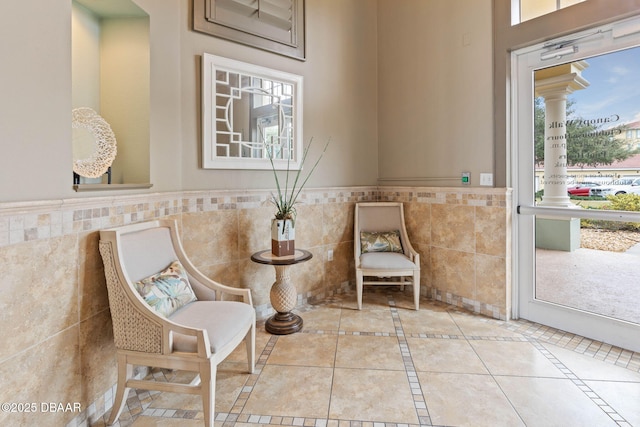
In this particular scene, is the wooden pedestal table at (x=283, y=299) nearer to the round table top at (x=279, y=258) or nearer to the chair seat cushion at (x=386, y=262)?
the round table top at (x=279, y=258)

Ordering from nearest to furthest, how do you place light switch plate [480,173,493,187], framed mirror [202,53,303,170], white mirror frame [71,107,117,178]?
white mirror frame [71,107,117,178], framed mirror [202,53,303,170], light switch plate [480,173,493,187]

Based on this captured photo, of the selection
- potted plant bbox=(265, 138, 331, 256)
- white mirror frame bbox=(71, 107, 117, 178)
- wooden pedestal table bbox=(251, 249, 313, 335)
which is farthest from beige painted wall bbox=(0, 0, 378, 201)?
wooden pedestal table bbox=(251, 249, 313, 335)

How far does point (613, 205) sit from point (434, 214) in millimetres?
1326

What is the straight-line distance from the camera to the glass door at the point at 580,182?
2285mm

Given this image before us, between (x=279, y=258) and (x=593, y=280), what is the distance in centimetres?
236

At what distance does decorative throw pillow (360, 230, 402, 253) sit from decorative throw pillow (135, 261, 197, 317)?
71.4 inches

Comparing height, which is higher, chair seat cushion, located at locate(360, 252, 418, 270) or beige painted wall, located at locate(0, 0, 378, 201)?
beige painted wall, located at locate(0, 0, 378, 201)

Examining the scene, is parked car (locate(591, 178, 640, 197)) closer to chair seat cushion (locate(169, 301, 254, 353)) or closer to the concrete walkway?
the concrete walkway

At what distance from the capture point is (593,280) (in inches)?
98.3

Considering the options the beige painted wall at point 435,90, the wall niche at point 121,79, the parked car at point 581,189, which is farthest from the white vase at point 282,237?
the parked car at point 581,189

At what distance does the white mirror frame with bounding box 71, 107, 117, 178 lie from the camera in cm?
191

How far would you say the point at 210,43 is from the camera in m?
2.56

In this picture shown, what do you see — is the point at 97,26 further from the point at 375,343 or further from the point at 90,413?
the point at 375,343

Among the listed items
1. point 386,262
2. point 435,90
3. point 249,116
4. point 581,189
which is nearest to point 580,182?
point 581,189
